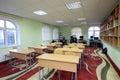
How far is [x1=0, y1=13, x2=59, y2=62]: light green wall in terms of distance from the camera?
4711mm

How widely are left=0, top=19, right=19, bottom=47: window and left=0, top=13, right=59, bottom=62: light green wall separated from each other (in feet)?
0.84

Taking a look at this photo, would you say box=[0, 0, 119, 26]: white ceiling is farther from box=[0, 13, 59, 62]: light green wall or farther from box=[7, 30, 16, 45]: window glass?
box=[7, 30, 16, 45]: window glass

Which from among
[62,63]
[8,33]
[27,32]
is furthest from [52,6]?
[27,32]

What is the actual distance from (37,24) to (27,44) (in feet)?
7.01

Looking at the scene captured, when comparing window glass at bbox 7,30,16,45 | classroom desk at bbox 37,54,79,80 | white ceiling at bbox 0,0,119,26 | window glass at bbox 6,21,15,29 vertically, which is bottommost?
classroom desk at bbox 37,54,79,80

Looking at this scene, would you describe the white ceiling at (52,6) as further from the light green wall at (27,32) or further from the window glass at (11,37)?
the window glass at (11,37)

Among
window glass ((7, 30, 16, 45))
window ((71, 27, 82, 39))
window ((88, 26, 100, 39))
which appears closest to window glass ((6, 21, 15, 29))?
window glass ((7, 30, 16, 45))

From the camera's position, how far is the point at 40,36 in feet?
25.6

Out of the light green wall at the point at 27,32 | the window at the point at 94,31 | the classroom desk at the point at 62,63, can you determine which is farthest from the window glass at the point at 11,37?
the window at the point at 94,31

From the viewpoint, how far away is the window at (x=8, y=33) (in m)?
4.62

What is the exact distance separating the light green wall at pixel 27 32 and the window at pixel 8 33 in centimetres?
26

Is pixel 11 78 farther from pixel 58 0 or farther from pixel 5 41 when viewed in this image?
pixel 58 0

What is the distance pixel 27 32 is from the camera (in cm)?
617

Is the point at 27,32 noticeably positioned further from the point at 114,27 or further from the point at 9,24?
the point at 114,27
